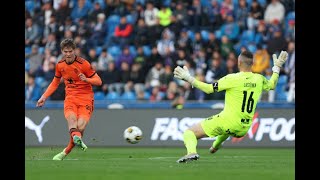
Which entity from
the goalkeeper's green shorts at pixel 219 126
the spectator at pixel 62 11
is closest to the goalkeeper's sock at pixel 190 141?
the goalkeeper's green shorts at pixel 219 126

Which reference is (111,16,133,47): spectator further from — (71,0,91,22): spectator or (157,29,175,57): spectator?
(71,0,91,22): spectator

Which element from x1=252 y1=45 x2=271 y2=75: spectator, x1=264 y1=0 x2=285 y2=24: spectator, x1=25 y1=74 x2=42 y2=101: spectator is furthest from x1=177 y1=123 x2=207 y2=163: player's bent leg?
x1=264 y1=0 x2=285 y2=24: spectator

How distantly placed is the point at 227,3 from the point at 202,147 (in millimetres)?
6797

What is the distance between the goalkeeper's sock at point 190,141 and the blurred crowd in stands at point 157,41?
35.7 ft

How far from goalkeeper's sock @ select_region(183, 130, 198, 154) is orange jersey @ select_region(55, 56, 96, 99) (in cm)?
310

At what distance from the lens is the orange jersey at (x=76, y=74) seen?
54.8 feet

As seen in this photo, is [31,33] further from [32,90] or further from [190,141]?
[190,141]

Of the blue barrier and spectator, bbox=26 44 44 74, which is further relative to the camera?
spectator, bbox=26 44 44 74

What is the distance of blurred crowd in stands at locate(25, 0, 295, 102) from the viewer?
1041 inches

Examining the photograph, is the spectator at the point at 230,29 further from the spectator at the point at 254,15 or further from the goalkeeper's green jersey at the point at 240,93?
the goalkeeper's green jersey at the point at 240,93

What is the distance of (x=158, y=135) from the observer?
24672 mm

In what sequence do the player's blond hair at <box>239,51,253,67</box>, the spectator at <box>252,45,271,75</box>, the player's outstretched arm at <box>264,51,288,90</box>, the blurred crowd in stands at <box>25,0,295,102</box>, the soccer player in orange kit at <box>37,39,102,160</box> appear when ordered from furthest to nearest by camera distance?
the blurred crowd in stands at <box>25,0,295,102</box>
the spectator at <box>252,45,271,75</box>
the soccer player in orange kit at <box>37,39,102,160</box>
the player's outstretched arm at <box>264,51,288,90</box>
the player's blond hair at <box>239,51,253,67</box>

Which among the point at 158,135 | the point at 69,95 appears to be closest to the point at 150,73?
the point at 158,135

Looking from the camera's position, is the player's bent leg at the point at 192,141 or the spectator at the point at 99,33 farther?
the spectator at the point at 99,33
